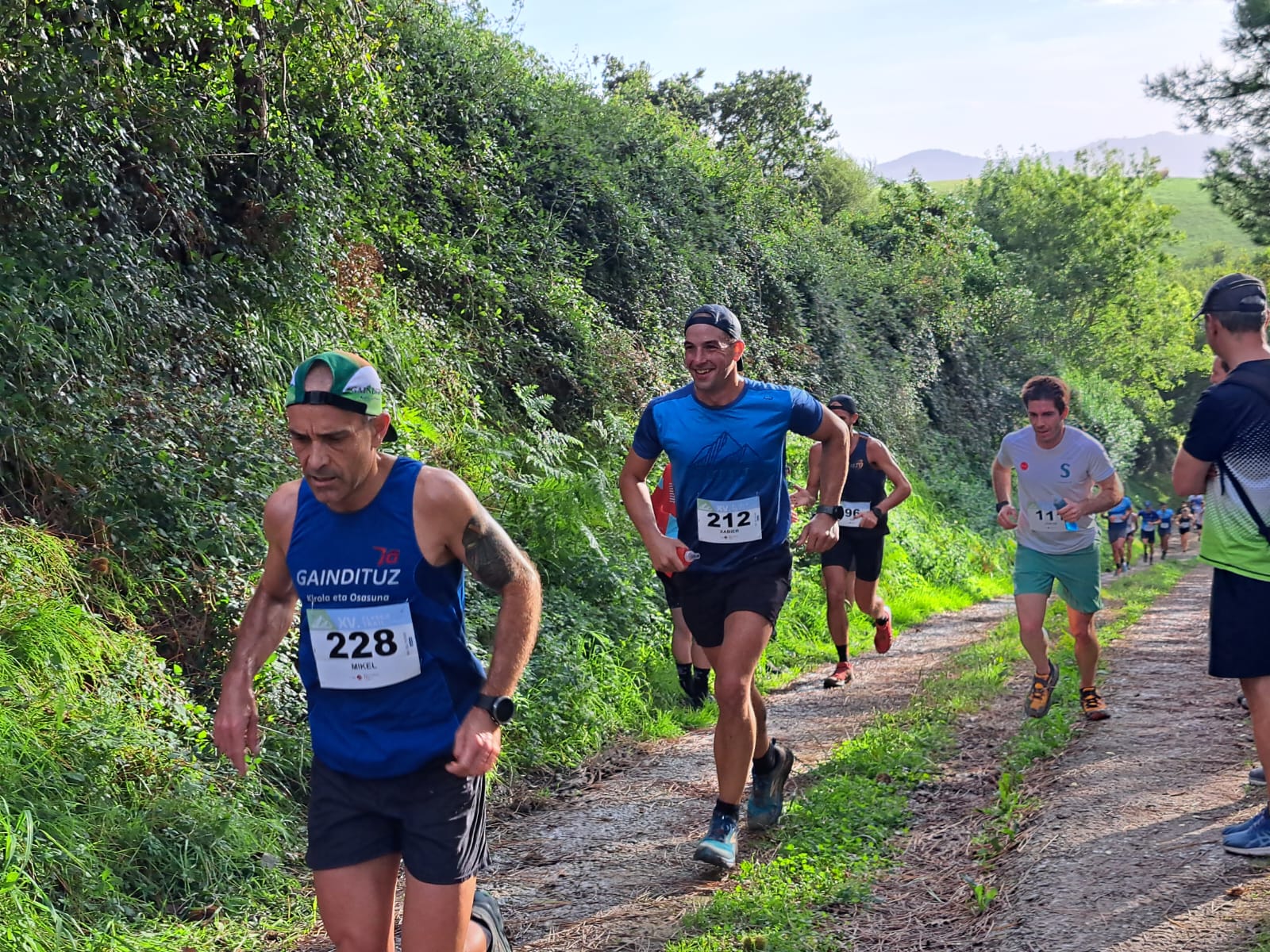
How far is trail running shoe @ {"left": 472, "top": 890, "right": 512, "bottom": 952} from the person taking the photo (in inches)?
139

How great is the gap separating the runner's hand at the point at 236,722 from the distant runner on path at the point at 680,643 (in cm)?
537

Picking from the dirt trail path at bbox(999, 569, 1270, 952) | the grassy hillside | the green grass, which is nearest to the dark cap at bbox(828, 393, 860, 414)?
the green grass

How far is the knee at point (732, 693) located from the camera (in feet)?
17.7

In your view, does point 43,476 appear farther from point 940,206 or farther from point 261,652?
point 940,206

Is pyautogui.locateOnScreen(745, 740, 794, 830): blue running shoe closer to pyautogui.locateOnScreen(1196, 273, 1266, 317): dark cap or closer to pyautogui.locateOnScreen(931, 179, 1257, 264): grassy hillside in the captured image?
pyautogui.locateOnScreen(1196, 273, 1266, 317): dark cap

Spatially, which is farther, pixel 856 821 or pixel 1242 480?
pixel 856 821

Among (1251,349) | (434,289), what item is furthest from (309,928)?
(434,289)

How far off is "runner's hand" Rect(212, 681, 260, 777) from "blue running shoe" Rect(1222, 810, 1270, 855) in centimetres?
393

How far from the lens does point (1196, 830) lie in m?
5.27

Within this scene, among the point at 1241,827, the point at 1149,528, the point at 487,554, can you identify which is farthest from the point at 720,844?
the point at 1149,528

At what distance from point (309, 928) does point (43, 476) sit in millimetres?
3015

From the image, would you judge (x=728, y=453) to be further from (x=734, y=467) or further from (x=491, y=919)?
(x=491, y=919)

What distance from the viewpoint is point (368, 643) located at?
3.23 m

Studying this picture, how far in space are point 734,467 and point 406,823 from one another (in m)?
2.76
